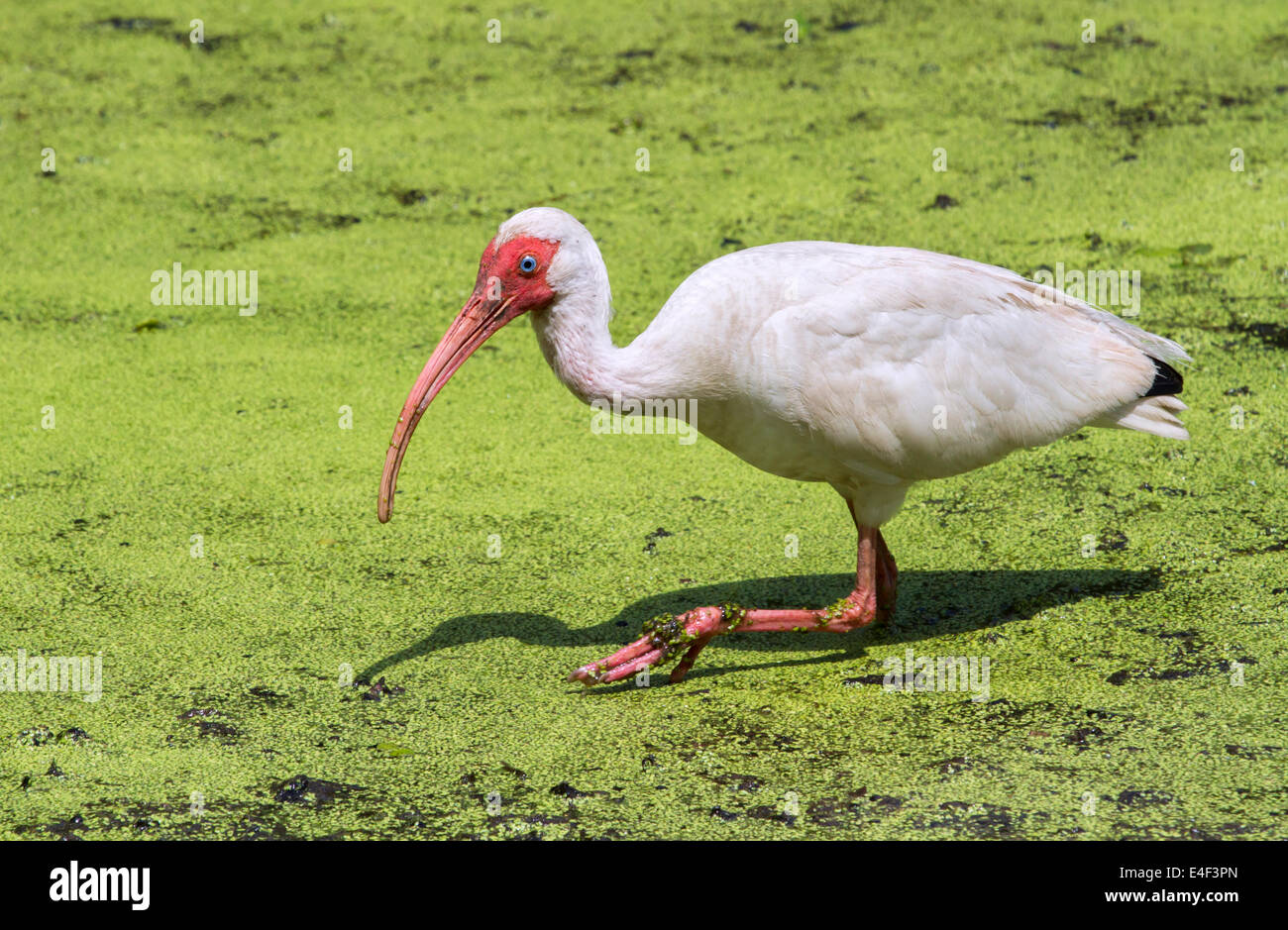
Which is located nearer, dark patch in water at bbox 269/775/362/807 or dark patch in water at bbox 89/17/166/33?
dark patch in water at bbox 269/775/362/807

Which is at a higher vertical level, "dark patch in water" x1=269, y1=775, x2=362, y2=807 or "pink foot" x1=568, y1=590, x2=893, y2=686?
"pink foot" x1=568, y1=590, x2=893, y2=686

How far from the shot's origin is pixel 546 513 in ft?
17.3

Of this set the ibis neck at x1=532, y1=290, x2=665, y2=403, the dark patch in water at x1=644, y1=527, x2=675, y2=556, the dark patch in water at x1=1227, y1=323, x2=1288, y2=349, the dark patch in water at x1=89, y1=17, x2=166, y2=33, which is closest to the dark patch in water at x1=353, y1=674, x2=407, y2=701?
the ibis neck at x1=532, y1=290, x2=665, y2=403

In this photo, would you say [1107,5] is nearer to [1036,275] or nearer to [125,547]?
[1036,275]

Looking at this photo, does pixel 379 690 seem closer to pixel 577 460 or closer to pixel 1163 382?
pixel 577 460

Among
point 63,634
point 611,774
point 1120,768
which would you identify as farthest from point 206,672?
point 1120,768

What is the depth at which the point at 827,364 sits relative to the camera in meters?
4.13

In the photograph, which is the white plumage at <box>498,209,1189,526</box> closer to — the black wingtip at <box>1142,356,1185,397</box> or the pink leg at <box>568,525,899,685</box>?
the black wingtip at <box>1142,356,1185,397</box>

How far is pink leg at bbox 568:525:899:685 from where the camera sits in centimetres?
414

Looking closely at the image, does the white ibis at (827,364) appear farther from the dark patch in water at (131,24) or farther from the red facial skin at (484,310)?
the dark patch in water at (131,24)

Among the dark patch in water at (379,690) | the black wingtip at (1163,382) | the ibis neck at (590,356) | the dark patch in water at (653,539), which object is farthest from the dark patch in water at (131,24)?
the black wingtip at (1163,382)

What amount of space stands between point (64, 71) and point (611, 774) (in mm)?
7477

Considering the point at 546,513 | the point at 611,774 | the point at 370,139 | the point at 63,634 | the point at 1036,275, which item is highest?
the point at 370,139

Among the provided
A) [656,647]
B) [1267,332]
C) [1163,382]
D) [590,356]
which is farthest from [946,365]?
[1267,332]
